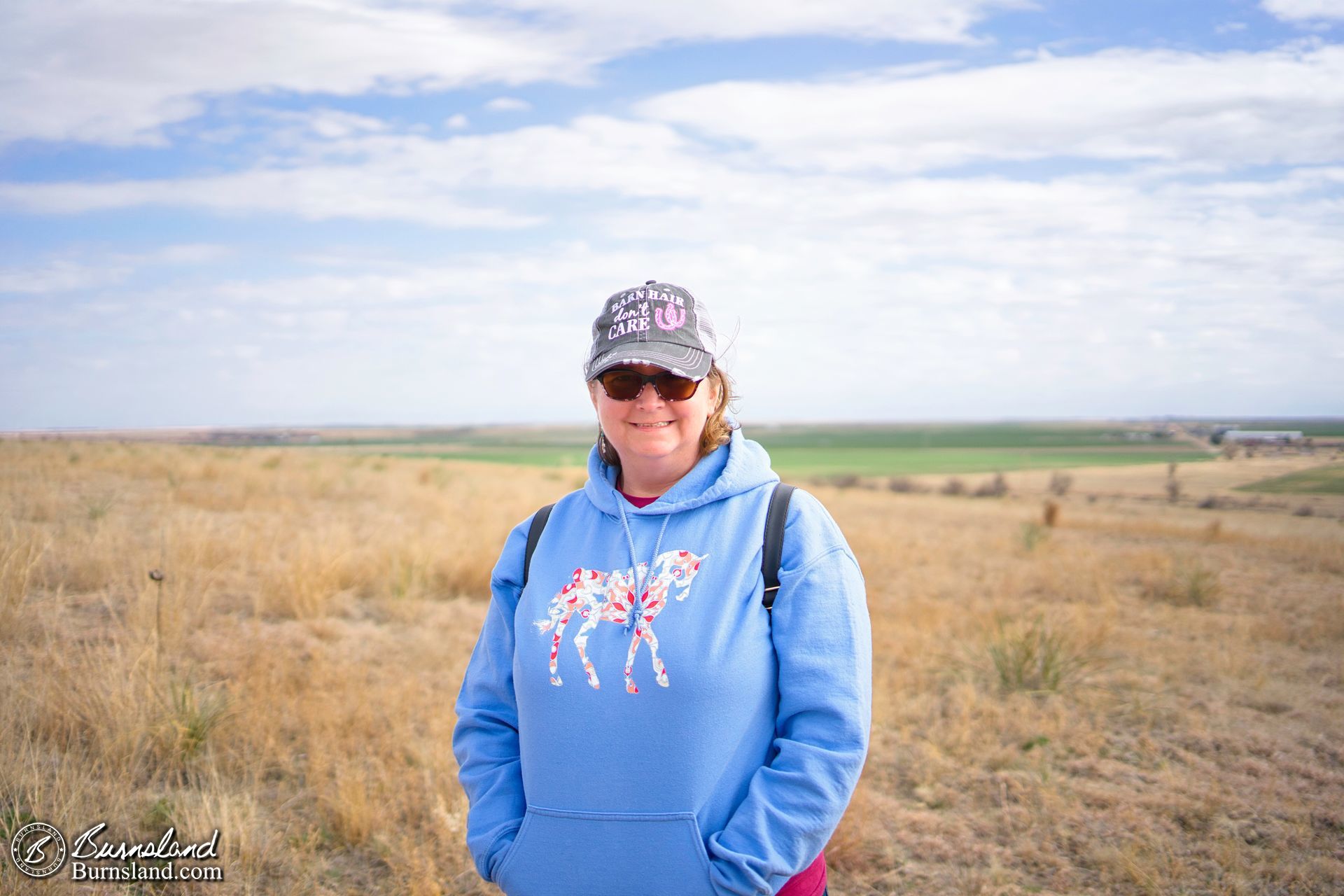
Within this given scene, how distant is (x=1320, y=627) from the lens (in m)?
7.17

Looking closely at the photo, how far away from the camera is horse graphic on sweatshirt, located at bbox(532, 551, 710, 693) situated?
5.81 feet

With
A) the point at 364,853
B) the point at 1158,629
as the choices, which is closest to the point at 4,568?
the point at 364,853

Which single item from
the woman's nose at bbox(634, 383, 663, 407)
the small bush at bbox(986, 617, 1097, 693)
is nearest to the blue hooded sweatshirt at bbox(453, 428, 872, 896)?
the woman's nose at bbox(634, 383, 663, 407)

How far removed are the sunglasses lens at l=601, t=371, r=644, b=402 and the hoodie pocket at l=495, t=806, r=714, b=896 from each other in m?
0.94

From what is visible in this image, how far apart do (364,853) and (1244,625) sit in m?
7.54

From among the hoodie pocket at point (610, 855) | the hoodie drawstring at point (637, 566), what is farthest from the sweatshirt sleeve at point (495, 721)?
the hoodie drawstring at point (637, 566)

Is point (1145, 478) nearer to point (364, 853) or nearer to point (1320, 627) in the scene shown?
point (1320, 627)

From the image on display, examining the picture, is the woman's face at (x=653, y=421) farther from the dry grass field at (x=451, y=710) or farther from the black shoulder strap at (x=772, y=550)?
the dry grass field at (x=451, y=710)

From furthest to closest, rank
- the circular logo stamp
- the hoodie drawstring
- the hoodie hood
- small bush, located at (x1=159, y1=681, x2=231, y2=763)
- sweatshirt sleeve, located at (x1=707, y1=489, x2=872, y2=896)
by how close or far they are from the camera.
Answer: small bush, located at (x1=159, y1=681, x2=231, y2=763), the circular logo stamp, the hoodie hood, the hoodie drawstring, sweatshirt sleeve, located at (x1=707, y1=489, x2=872, y2=896)

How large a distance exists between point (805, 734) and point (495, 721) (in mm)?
834

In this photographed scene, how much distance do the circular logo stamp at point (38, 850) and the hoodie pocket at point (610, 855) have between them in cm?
225

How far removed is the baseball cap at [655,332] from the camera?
1.92 meters

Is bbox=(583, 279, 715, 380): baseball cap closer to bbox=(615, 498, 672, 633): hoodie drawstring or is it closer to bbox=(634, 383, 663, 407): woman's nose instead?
bbox=(634, 383, 663, 407): woman's nose

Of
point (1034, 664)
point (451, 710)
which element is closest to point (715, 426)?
point (451, 710)
